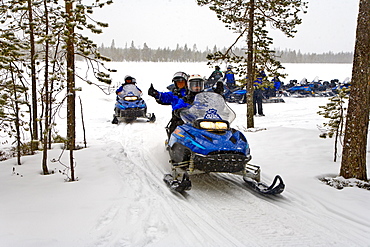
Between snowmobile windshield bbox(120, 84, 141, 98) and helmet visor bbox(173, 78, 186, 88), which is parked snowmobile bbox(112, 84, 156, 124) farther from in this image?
helmet visor bbox(173, 78, 186, 88)

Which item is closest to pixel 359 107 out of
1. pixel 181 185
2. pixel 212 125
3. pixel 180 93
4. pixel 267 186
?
pixel 267 186

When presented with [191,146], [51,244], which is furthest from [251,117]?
[51,244]

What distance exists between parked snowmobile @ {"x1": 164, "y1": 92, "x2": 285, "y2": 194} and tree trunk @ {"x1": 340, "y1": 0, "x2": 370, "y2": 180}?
152 cm

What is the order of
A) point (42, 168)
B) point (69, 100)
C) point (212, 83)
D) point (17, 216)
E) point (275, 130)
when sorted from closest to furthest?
point (17, 216) → point (42, 168) → point (69, 100) → point (275, 130) → point (212, 83)

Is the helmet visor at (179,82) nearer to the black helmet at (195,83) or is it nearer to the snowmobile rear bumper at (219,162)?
the black helmet at (195,83)

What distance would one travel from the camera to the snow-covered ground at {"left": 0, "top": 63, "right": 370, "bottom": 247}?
3367 millimetres

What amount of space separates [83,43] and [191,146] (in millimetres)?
2374

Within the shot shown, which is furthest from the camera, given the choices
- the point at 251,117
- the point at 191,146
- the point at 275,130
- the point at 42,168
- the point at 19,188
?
the point at 251,117

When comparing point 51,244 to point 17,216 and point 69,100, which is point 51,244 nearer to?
point 17,216

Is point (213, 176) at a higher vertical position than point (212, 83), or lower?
lower

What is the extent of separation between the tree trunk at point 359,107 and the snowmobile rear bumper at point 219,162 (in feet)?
7.04

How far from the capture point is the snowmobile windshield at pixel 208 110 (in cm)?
536

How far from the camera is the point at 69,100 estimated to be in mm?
6102

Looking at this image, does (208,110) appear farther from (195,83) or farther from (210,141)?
(195,83)
